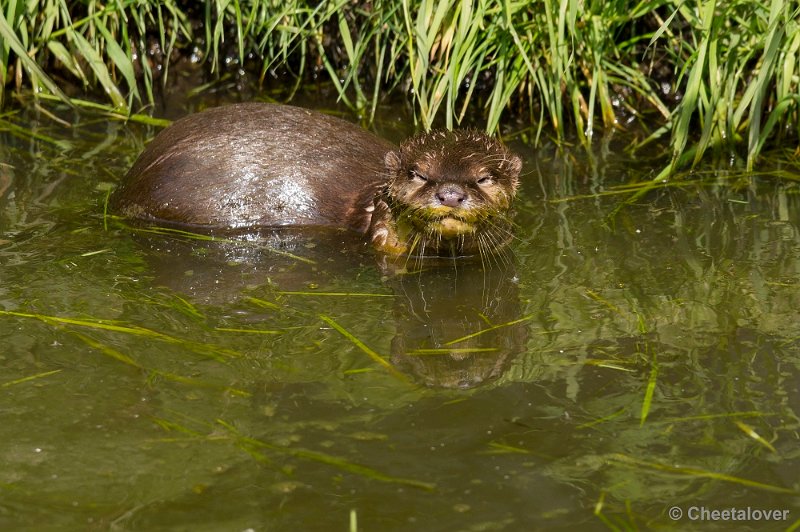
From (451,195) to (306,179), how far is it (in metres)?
0.76

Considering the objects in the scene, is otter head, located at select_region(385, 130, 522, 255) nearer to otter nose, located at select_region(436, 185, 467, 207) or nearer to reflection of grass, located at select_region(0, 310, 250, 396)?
otter nose, located at select_region(436, 185, 467, 207)

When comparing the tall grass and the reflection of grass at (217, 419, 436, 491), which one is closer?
the reflection of grass at (217, 419, 436, 491)

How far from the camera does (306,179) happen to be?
445cm

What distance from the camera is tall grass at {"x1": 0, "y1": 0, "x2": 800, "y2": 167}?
16.2 feet

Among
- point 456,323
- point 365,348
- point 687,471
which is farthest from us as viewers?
point 456,323

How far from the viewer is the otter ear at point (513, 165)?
4.27 metres

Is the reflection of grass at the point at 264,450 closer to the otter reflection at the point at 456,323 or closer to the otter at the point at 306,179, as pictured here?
the otter reflection at the point at 456,323

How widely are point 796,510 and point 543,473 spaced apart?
0.54m

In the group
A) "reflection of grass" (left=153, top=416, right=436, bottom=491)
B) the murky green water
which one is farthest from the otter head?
"reflection of grass" (left=153, top=416, right=436, bottom=491)

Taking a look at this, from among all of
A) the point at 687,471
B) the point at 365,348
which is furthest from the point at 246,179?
the point at 687,471

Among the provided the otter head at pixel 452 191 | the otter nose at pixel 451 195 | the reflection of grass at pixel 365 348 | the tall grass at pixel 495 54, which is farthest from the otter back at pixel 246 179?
the reflection of grass at pixel 365 348

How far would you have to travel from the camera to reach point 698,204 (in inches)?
182

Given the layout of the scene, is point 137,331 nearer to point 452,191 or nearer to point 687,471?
point 452,191

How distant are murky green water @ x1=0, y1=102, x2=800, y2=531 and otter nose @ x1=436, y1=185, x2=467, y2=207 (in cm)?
27
